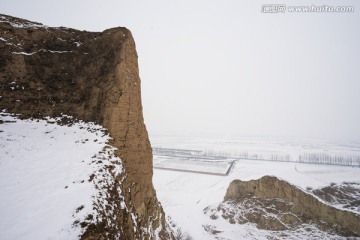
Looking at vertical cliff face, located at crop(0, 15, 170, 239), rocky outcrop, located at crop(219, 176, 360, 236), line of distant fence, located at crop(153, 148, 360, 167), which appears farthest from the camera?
line of distant fence, located at crop(153, 148, 360, 167)

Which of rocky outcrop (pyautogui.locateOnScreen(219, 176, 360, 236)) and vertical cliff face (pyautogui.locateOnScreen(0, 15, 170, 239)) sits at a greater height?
vertical cliff face (pyautogui.locateOnScreen(0, 15, 170, 239))

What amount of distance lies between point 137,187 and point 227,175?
66335 mm

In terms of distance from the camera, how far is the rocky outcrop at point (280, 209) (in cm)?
2969

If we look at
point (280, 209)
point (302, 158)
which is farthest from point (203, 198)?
point (302, 158)

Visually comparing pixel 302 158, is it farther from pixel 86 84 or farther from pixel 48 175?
pixel 48 175

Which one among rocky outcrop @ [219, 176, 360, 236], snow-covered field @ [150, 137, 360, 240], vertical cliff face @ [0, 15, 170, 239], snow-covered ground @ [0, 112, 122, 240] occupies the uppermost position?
vertical cliff face @ [0, 15, 170, 239]

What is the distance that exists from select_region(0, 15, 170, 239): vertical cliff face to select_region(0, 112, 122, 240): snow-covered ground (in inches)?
49.3

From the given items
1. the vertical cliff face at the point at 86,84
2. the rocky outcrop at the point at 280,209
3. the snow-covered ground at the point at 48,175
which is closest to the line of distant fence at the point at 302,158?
the rocky outcrop at the point at 280,209

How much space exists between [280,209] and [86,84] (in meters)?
34.1

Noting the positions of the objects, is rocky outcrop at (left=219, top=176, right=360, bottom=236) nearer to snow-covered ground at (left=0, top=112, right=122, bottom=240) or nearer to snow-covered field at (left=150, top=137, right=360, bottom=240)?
snow-covered field at (left=150, top=137, right=360, bottom=240)

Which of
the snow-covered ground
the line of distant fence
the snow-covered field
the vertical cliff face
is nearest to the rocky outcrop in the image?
the snow-covered field

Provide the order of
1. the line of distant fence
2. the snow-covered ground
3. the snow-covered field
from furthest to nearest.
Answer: the line of distant fence → the snow-covered field → the snow-covered ground

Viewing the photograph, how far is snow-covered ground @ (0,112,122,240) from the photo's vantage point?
6434mm

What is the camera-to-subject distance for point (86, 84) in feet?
49.3
